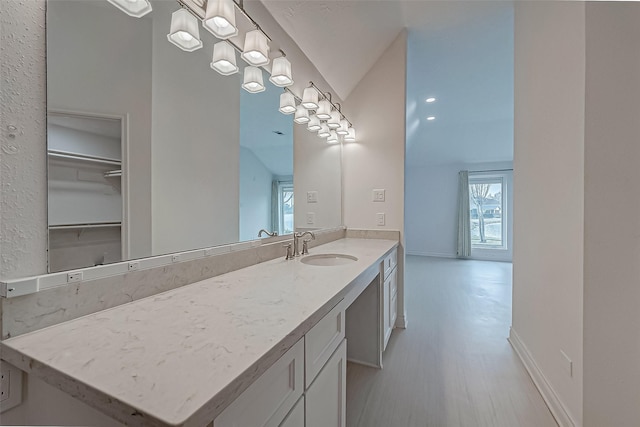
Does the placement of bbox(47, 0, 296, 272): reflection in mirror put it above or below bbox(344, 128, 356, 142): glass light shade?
below

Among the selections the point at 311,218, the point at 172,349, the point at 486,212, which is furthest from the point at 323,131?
the point at 486,212

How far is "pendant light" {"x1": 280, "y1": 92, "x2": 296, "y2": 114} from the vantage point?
1.79m

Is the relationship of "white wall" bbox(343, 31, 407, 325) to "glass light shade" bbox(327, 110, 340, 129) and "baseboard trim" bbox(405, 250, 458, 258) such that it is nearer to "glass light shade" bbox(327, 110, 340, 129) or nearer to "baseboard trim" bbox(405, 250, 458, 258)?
"glass light shade" bbox(327, 110, 340, 129)

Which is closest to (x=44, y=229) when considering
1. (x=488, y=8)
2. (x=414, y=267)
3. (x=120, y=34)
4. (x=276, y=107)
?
(x=120, y=34)

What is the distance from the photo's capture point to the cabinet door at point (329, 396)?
2.65ft

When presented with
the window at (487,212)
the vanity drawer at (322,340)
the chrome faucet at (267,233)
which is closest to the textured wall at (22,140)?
the vanity drawer at (322,340)

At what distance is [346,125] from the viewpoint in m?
2.50

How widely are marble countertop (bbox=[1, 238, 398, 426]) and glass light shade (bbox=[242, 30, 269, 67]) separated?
1.16 m

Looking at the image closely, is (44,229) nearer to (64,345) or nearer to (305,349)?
(64,345)

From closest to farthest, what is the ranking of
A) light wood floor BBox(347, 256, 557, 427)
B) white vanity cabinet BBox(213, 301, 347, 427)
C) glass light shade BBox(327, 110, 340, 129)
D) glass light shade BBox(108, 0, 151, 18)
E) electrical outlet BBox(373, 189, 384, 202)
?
white vanity cabinet BBox(213, 301, 347, 427)
glass light shade BBox(108, 0, 151, 18)
light wood floor BBox(347, 256, 557, 427)
glass light shade BBox(327, 110, 340, 129)
electrical outlet BBox(373, 189, 384, 202)

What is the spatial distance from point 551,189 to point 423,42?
201 centimetres

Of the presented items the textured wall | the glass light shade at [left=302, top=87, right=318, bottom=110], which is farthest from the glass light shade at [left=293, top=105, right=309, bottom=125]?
the textured wall

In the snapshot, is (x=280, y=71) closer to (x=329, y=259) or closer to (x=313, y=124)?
(x=313, y=124)

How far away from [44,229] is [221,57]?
0.98 m
